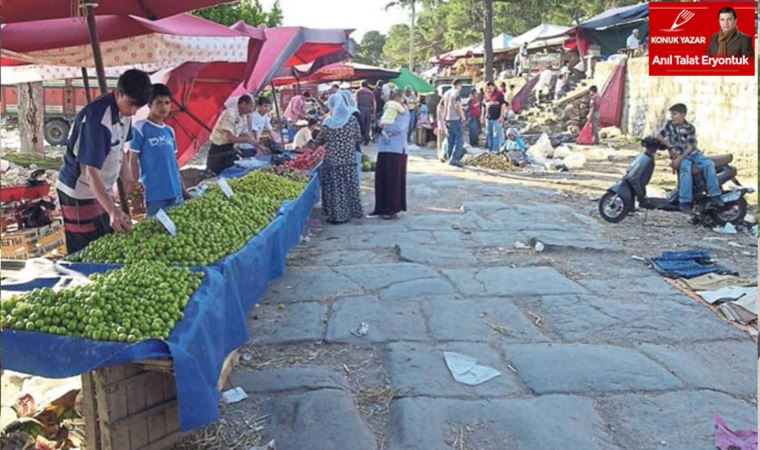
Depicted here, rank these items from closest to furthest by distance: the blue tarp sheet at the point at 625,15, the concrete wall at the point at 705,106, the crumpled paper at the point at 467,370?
1. the crumpled paper at the point at 467,370
2. the concrete wall at the point at 705,106
3. the blue tarp sheet at the point at 625,15

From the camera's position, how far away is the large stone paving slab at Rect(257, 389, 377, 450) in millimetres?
A: 3443

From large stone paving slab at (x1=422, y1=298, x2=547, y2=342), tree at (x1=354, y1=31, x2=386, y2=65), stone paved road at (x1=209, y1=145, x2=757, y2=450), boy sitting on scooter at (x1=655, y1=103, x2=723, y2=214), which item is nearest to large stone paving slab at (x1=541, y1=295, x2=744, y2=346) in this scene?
stone paved road at (x1=209, y1=145, x2=757, y2=450)

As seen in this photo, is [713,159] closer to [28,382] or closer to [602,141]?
[28,382]

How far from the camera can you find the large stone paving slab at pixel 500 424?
3.45 meters

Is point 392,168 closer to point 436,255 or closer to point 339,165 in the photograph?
point 339,165

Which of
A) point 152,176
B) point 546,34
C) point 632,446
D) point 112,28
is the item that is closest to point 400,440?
point 632,446

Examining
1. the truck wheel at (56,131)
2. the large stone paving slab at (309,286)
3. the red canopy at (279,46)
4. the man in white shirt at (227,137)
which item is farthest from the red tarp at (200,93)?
the truck wheel at (56,131)

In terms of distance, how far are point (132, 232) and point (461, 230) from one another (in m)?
5.22

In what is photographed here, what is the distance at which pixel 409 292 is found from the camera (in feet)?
19.3

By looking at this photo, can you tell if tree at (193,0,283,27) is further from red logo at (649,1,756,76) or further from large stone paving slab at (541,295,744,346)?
large stone paving slab at (541,295,744,346)

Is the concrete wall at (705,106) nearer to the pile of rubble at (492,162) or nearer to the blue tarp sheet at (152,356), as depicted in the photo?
the pile of rubble at (492,162)

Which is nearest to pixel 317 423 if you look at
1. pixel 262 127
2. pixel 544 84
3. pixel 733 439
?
pixel 733 439

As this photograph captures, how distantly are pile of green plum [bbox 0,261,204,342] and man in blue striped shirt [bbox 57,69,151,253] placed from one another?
3.33 feet

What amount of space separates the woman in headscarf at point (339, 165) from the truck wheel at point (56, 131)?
15.1m
